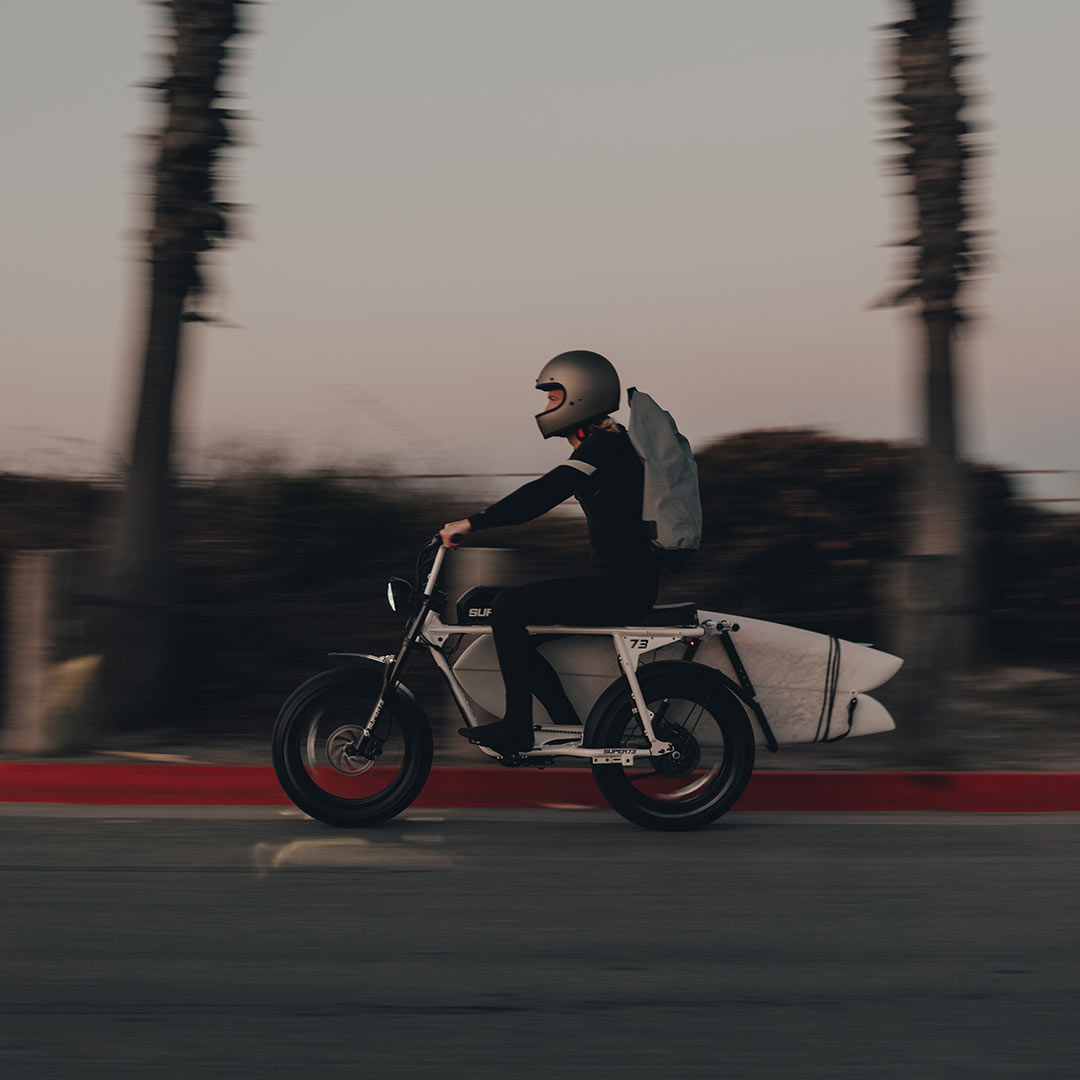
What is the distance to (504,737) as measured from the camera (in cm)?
592

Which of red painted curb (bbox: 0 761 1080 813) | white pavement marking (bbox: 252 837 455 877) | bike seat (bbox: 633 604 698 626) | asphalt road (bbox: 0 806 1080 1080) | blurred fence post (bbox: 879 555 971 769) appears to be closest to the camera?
asphalt road (bbox: 0 806 1080 1080)

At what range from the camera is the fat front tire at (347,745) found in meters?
5.96

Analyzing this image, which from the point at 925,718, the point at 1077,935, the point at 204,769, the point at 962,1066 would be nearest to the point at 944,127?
the point at 925,718

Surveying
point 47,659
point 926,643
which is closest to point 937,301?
point 926,643

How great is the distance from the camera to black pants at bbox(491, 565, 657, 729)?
19.4 ft

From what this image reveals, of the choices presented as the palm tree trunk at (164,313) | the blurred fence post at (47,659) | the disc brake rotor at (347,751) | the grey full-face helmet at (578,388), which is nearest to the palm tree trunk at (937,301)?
the grey full-face helmet at (578,388)

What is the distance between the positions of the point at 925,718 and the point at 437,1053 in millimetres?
4259

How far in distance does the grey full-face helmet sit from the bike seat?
0.86 meters

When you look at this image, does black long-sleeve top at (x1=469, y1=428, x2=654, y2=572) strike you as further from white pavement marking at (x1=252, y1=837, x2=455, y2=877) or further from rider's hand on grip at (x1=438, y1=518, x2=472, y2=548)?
white pavement marking at (x1=252, y1=837, x2=455, y2=877)

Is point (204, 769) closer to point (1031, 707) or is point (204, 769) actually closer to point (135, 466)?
point (135, 466)

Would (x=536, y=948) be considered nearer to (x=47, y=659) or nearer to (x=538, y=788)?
(x=538, y=788)

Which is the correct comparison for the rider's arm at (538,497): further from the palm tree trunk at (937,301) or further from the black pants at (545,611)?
the palm tree trunk at (937,301)

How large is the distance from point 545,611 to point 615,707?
49cm

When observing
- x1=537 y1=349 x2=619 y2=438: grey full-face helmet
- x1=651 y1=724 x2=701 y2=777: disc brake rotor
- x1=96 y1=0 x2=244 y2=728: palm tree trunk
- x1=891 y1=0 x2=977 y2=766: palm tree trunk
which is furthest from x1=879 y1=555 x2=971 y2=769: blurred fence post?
x1=96 y1=0 x2=244 y2=728: palm tree trunk
